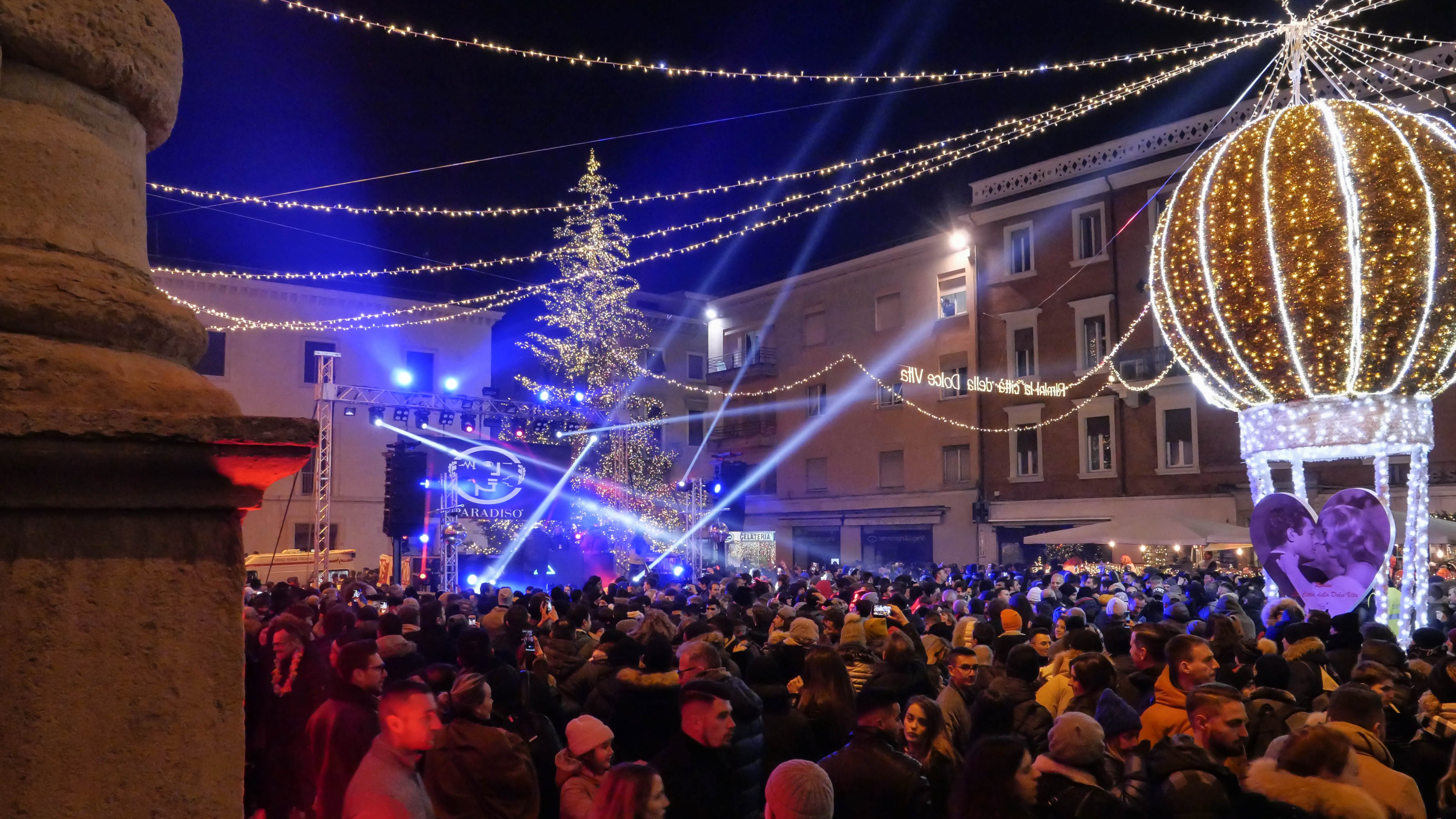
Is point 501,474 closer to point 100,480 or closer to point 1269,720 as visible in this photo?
point 1269,720

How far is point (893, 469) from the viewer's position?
2894cm

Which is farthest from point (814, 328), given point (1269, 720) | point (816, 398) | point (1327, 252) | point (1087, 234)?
point (1269, 720)

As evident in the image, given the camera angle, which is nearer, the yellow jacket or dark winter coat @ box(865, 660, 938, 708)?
the yellow jacket

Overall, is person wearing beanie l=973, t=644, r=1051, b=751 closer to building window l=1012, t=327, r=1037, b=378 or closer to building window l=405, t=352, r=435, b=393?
building window l=1012, t=327, r=1037, b=378

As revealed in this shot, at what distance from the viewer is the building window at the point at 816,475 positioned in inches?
1211

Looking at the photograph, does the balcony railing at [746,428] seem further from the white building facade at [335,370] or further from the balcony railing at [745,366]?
the white building facade at [335,370]

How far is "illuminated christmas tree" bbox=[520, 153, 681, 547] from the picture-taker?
2528 centimetres

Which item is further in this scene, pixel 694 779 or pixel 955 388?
pixel 955 388

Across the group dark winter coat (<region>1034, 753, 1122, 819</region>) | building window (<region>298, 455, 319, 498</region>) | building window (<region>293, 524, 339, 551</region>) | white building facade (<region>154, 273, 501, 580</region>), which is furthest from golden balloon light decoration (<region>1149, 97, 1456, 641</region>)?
building window (<region>293, 524, 339, 551</region>)

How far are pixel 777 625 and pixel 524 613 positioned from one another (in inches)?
73.7

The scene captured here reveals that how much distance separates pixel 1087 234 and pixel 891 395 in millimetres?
7191

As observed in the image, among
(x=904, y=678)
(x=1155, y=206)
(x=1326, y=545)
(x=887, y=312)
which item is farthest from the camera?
(x=887, y=312)

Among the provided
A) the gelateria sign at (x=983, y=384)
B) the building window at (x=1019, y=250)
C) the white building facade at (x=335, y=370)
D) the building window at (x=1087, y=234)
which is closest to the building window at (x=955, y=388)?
the gelateria sign at (x=983, y=384)

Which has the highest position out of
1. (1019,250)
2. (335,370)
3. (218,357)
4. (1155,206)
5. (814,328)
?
(1155,206)
